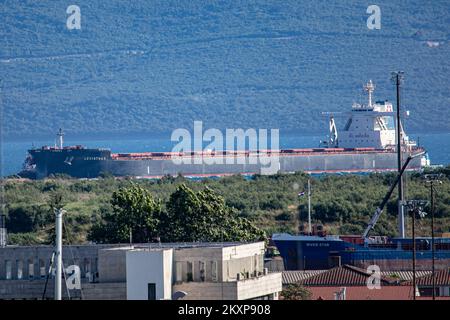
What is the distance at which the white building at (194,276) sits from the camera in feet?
52.4

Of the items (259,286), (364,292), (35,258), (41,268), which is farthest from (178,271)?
(364,292)

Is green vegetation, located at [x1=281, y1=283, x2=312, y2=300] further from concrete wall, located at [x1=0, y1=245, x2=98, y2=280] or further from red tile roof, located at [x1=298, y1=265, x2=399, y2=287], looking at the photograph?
concrete wall, located at [x1=0, y1=245, x2=98, y2=280]

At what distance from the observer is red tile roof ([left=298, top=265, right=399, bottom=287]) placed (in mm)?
28141

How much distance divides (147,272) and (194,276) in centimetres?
72

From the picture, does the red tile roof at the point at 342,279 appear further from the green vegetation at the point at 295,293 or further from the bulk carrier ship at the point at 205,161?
the bulk carrier ship at the point at 205,161

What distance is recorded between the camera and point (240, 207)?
54.2 meters

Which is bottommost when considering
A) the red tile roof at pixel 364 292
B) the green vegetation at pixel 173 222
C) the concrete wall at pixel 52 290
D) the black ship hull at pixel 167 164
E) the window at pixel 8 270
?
the red tile roof at pixel 364 292

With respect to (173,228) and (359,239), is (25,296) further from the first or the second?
(359,239)

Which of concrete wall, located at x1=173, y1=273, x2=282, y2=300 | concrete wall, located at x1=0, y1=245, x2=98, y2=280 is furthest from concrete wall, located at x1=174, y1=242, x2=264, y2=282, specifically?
concrete wall, located at x1=0, y1=245, x2=98, y2=280

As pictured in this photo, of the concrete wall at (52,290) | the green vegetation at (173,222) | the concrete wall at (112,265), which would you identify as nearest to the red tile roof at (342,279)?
the green vegetation at (173,222)

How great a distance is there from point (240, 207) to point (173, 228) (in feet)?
68.8

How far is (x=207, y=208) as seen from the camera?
34594mm

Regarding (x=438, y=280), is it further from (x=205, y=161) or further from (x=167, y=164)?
(x=167, y=164)

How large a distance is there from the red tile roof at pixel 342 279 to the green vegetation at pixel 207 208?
3776 millimetres
